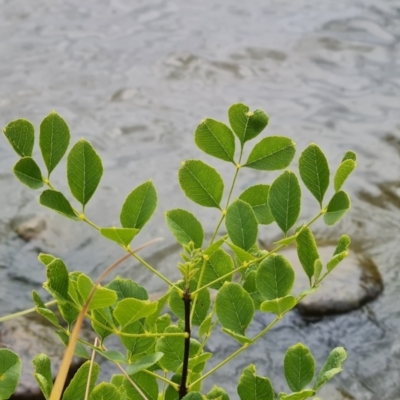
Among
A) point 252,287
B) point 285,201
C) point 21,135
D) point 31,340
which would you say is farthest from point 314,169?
point 31,340

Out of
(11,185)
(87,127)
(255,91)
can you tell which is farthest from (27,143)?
(255,91)

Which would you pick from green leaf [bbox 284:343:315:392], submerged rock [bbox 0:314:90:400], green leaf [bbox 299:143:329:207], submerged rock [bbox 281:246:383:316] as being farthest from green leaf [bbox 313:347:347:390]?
submerged rock [bbox 281:246:383:316]

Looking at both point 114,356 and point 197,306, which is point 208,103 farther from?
point 114,356

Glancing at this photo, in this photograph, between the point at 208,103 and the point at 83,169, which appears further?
the point at 208,103

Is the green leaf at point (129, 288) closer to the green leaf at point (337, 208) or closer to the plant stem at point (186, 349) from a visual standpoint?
the plant stem at point (186, 349)

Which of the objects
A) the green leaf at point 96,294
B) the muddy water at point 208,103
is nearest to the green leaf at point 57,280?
the green leaf at point 96,294

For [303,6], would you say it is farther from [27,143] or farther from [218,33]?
[27,143]
